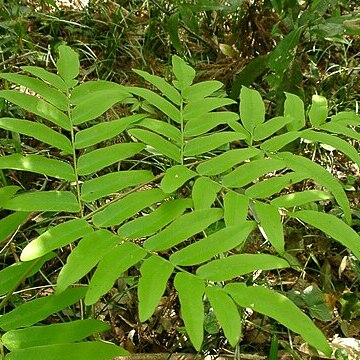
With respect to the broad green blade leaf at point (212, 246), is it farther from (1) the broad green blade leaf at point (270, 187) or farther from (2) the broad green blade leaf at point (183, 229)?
(1) the broad green blade leaf at point (270, 187)

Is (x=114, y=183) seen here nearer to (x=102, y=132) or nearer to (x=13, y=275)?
(x=102, y=132)

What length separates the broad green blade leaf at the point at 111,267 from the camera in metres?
0.96

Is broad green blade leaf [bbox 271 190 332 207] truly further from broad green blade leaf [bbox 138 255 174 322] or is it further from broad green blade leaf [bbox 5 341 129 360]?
broad green blade leaf [bbox 5 341 129 360]

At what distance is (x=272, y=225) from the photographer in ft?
3.67

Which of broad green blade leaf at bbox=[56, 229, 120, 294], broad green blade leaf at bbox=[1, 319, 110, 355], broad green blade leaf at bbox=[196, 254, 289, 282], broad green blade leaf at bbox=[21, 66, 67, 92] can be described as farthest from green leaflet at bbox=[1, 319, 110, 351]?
broad green blade leaf at bbox=[21, 66, 67, 92]

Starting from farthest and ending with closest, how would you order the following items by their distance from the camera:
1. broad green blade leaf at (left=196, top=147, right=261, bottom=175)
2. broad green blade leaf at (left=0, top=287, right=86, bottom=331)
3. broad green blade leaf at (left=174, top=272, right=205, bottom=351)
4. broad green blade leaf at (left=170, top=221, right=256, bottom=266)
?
broad green blade leaf at (left=196, top=147, right=261, bottom=175) < broad green blade leaf at (left=0, top=287, right=86, bottom=331) < broad green blade leaf at (left=170, top=221, right=256, bottom=266) < broad green blade leaf at (left=174, top=272, right=205, bottom=351)

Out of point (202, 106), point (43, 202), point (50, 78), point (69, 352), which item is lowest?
point (69, 352)

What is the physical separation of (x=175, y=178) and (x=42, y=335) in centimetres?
37

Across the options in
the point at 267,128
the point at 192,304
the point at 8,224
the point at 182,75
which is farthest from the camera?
the point at 182,75

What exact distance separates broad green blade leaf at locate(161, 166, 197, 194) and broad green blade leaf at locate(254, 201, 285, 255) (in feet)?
0.47

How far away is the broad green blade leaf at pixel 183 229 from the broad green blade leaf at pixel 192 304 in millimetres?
70

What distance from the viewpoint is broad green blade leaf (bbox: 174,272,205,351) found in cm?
89

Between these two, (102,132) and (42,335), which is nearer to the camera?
(42,335)

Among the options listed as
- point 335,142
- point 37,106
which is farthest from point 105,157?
point 335,142
